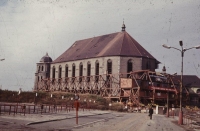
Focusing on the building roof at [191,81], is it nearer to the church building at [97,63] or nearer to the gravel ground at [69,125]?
the church building at [97,63]

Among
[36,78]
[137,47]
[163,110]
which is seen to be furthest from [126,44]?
[36,78]

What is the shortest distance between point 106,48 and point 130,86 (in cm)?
1531

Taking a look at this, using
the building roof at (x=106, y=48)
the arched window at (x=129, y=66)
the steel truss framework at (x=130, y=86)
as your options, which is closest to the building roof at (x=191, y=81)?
the steel truss framework at (x=130, y=86)

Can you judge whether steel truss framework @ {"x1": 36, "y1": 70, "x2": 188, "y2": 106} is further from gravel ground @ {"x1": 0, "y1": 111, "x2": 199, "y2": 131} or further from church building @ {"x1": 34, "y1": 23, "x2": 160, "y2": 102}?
gravel ground @ {"x1": 0, "y1": 111, "x2": 199, "y2": 131}

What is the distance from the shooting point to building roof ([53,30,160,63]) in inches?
2446

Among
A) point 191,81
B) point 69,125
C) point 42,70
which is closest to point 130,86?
point 69,125

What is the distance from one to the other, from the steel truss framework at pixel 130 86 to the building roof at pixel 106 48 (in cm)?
545

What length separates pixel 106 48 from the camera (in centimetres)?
6594

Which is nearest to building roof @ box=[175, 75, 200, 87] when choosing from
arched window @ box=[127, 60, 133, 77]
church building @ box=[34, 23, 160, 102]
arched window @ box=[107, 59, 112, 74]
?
church building @ box=[34, 23, 160, 102]

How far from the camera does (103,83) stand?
62188 mm

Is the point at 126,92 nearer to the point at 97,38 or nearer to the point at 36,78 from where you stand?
the point at 97,38

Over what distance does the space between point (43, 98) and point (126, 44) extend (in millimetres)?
25881

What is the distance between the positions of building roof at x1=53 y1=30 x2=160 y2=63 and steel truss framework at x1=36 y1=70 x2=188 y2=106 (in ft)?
17.9

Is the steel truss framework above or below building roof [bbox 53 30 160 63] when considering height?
below
